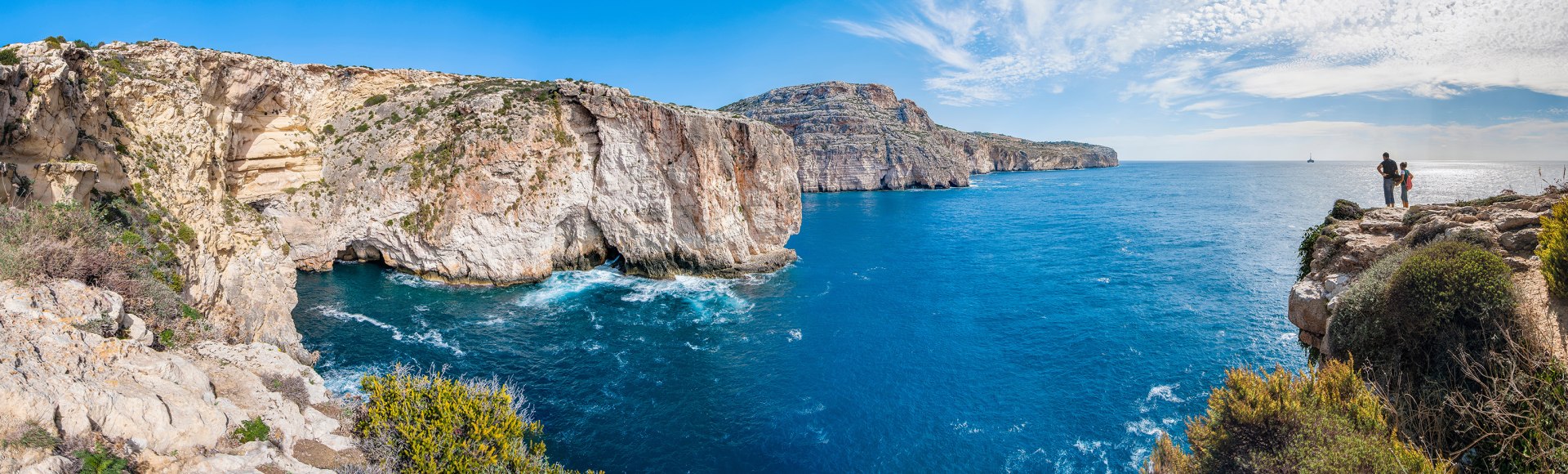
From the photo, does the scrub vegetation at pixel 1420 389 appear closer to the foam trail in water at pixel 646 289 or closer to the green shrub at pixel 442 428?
the green shrub at pixel 442 428

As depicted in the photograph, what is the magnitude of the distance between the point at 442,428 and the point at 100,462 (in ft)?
19.0

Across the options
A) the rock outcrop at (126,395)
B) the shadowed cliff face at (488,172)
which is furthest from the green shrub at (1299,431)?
the shadowed cliff face at (488,172)

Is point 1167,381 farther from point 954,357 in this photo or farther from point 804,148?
point 804,148

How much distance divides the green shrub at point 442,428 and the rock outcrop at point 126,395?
942mm

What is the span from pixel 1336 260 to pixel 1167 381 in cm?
946

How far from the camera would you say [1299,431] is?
12125mm

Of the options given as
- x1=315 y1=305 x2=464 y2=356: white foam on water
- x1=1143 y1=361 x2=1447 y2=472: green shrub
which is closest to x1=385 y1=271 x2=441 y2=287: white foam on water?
x1=315 y1=305 x2=464 y2=356: white foam on water

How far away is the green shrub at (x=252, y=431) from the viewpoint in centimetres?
897

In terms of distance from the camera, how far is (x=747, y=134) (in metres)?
46.0

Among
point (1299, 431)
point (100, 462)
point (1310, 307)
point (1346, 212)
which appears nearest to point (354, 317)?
point (100, 462)

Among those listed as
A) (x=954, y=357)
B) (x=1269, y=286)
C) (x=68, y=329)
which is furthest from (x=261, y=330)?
(x=1269, y=286)

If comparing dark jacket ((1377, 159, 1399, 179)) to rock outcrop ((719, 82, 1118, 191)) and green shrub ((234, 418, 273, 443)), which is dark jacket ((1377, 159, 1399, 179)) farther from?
rock outcrop ((719, 82, 1118, 191))

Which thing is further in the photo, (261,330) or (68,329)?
(261,330)

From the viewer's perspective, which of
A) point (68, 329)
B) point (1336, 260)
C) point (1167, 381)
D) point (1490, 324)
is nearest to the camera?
point (68, 329)
